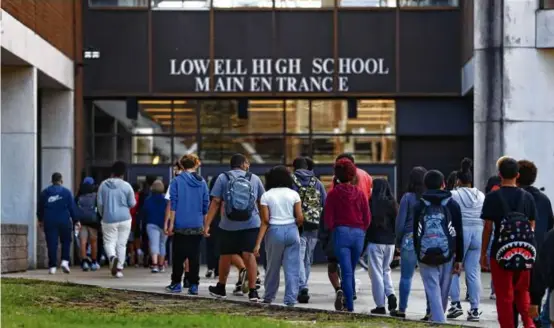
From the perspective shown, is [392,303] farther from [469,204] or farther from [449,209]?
[449,209]

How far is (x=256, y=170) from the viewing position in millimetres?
31047

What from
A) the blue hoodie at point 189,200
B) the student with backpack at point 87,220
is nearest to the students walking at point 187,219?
the blue hoodie at point 189,200

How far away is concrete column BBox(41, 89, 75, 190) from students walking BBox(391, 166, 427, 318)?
51.1ft

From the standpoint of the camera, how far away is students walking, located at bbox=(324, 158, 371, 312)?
15.9m

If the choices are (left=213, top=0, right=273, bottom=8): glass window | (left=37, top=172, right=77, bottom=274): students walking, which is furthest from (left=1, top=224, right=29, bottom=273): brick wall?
(left=213, top=0, right=273, bottom=8): glass window

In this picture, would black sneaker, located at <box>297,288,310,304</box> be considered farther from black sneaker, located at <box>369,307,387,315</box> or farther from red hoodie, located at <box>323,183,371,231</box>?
red hoodie, located at <box>323,183,371,231</box>

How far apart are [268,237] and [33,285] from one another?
3753 mm

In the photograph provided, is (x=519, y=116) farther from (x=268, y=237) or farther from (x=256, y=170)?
(x=268, y=237)

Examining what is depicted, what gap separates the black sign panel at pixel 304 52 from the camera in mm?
30750

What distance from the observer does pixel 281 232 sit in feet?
54.2

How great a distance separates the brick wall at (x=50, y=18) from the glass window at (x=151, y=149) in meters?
2.57

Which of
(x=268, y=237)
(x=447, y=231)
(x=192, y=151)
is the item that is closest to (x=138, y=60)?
(x=192, y=151)

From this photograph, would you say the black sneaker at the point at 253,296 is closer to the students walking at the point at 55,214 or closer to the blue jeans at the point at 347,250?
the blue jeans at the point at 347,250

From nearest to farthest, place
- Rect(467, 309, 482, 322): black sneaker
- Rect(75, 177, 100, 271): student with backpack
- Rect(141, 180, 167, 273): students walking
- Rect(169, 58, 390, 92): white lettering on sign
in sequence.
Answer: Rect(467, 309, 482, 322): black sneaker, Rect(141, 180, 167, 273): students walking, Rect(75, 177, 100, 271): student with backpack, Rect(169, 58, 390, 92): white lettering on sign
